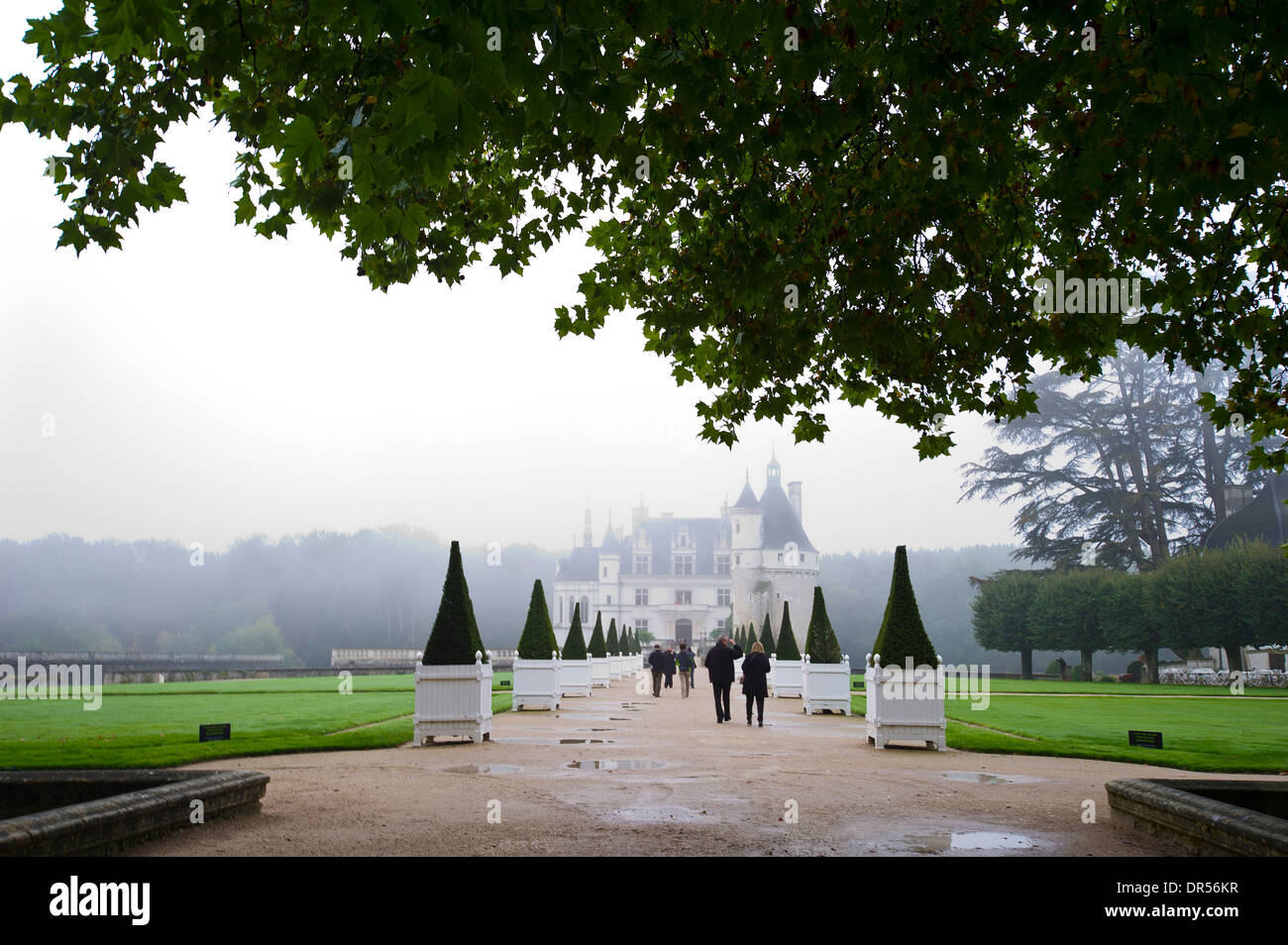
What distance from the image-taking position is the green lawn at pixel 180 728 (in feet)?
33.0

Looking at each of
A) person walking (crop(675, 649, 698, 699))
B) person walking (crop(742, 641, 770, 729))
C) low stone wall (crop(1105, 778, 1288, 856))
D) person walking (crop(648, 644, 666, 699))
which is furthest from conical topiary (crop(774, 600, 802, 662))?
low stone wall (crop(1105, 778, 1288, 856))

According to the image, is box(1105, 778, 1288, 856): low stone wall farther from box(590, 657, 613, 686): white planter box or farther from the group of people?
box(590, 657, 613, 686): white planter box

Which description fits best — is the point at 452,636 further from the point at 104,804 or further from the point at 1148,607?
the point at 1148,607

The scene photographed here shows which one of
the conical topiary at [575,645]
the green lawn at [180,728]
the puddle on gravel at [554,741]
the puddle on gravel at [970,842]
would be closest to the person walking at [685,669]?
the conical topiary at [575,645]

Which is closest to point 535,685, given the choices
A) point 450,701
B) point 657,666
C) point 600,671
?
point 657,666

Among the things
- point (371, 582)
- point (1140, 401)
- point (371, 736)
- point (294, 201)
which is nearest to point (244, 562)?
point (371, 582)

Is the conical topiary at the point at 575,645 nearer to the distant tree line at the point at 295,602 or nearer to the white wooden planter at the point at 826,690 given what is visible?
the white wooden planter at the point at 826,690

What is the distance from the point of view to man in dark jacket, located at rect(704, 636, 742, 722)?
15.5 meters

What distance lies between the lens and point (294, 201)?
632cm

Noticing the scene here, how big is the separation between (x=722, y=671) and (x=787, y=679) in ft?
30.4

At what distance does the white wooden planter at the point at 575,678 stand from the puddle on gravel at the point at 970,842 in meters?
17.4

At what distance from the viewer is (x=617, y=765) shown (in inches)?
379

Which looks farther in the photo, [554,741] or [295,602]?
[295,602]
